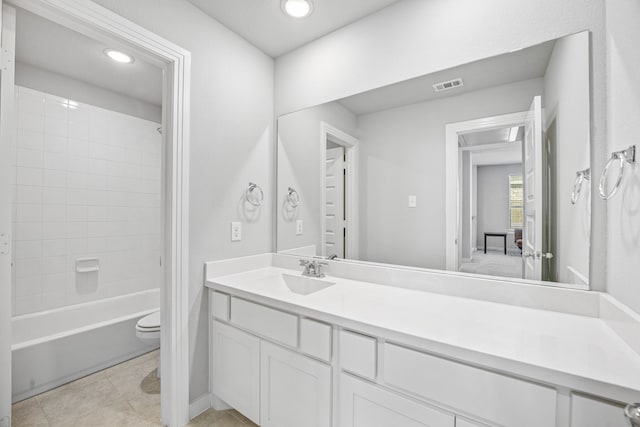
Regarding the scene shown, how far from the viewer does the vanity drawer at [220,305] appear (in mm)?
1623

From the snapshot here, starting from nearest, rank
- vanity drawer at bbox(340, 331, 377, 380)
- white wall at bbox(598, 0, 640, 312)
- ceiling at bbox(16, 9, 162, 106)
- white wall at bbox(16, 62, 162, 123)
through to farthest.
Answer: white wall at bbox(598, 0, 640, 312) → vanity drawer at bbox(340, 331, 377, 380) → ceiling at bbox(16, 9, 162, 106) → white wall at bbox(16, 62, 162, 123)

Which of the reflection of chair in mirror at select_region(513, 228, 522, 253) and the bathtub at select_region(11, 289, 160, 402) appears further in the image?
the bathtub at select_region(11, 289, 160, 402)

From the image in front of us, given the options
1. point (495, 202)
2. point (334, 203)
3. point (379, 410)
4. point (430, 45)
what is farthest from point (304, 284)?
point (430, 45)

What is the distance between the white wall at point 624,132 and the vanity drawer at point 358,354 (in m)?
0.82

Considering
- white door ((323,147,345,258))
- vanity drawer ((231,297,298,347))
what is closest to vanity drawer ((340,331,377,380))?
vanity drawer ((231,297,298,347))

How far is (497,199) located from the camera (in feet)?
4.59

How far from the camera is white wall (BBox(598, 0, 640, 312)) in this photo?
84cm

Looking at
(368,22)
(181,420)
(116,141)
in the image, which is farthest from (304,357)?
(116,141)

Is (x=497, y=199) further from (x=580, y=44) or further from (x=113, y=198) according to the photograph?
(x=113, y=198)

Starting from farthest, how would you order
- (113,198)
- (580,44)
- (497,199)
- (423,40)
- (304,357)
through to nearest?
(113,198)
(423,40)
(497,199)
(304,357)
(580,44)

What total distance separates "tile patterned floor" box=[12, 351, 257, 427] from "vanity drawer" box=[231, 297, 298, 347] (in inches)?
25.0

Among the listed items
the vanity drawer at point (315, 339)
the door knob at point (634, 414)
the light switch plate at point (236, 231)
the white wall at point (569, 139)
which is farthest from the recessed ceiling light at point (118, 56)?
the door knob at point (634, 414)

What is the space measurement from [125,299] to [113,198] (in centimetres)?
101

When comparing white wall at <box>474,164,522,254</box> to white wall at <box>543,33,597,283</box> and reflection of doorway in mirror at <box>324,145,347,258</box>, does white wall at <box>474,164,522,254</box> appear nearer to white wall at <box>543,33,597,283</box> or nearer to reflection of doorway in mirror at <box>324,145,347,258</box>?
white wall at <box>543,33,597,283</box>
